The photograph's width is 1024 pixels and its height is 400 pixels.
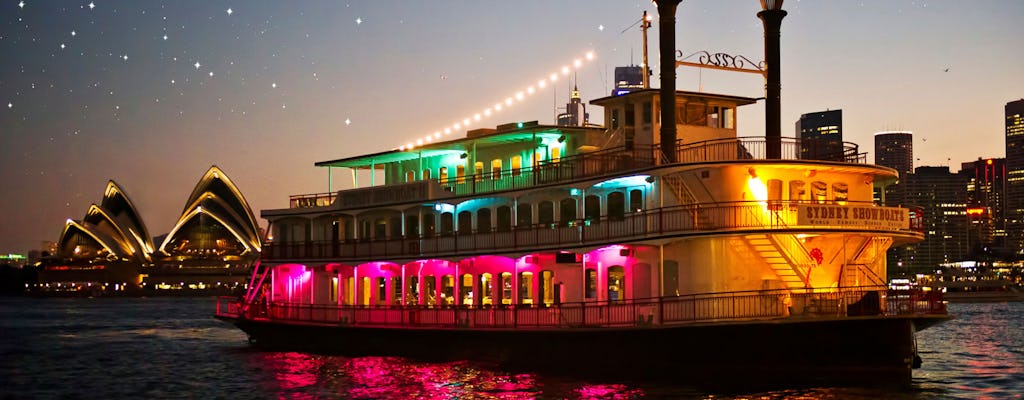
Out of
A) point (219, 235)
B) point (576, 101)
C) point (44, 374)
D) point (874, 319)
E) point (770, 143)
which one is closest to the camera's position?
point (874, 319)

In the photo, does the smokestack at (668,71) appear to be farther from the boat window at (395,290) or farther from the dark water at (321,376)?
the boat window at (395,290)

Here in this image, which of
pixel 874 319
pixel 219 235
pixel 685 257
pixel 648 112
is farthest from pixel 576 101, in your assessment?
pixel 219 235

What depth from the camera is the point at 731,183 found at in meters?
29.3

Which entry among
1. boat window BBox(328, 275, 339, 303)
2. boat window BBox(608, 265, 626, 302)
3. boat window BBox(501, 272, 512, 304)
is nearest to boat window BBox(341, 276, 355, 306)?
boat window BBox(328, 275, 339, 303)

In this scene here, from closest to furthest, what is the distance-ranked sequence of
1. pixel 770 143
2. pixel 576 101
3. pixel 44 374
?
pixel 770 143
pixel 44 374
pixel 576 101

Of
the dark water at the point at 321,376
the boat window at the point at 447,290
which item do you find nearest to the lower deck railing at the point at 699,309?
the dark water at the point at 321,376

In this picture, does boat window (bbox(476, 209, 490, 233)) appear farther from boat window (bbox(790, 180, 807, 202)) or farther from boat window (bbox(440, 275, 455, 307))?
boat window (bbox(790, 180, 807, 202))

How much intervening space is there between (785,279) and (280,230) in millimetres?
21541

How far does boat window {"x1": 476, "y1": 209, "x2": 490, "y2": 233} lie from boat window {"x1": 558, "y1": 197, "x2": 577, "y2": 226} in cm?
356

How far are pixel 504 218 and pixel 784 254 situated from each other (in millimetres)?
10086

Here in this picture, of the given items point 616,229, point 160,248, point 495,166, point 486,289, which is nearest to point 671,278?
point 616,229

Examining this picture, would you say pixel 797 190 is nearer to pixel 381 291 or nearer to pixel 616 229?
pixel 616 229

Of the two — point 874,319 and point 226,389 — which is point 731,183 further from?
point 226,389

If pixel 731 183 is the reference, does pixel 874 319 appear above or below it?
below
